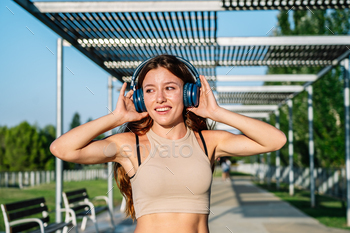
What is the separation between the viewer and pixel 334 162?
16281 millimetres

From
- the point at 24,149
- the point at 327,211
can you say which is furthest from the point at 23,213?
the point at 24,149

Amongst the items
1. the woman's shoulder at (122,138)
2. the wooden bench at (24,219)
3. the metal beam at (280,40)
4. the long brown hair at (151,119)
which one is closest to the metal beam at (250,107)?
the metal beam at (280,40)

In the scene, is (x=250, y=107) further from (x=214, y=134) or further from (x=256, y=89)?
(x=214, y=134)

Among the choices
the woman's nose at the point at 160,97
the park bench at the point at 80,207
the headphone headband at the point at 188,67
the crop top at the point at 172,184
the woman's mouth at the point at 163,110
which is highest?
the headphone headband at the point at 188,67

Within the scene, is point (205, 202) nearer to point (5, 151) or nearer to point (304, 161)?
point (304, 161)

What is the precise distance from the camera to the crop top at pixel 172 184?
174 cm

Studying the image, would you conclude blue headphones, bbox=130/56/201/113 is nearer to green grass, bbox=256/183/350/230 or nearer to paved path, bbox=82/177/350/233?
paved path, bbox=82/177/350/233

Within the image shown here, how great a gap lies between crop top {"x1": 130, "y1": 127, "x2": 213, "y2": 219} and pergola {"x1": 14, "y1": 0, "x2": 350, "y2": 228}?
10.3ft

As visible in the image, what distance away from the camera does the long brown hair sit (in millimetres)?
1922

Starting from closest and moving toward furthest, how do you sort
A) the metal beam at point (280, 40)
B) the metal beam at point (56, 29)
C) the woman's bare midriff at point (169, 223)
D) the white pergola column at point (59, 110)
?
the woman's bare midriff at point (169, 223) → the metal beam at point (56, 29) → the white pergola column at point (59, 110) → the metal beam at point (280, 40)

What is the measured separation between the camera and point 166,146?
1901 mm

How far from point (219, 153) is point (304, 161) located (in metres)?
19.0

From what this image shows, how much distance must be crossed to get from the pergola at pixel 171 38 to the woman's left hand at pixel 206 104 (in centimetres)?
278

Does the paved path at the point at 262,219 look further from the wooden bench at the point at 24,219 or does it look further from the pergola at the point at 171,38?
the wooden bench at the point at 24,219
